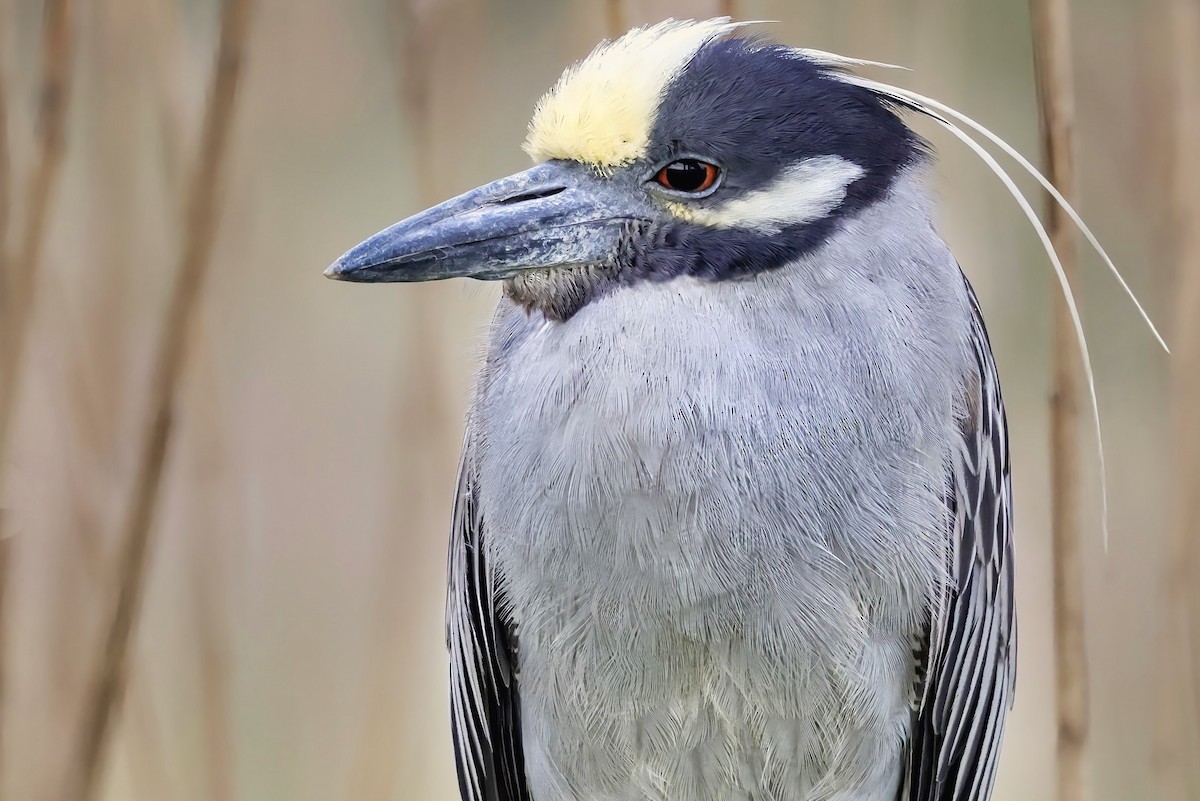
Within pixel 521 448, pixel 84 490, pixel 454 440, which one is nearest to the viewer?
pixel 521 448

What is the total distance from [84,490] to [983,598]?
4.14 feet

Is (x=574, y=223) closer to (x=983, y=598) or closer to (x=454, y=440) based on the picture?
(x=983, y=598)

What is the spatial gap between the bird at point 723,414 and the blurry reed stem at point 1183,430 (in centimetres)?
35

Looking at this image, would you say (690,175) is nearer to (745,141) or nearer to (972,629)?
(745,141)

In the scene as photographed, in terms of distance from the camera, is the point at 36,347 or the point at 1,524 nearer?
the point at 1,524

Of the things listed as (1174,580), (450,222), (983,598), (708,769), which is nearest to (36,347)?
(450,222)

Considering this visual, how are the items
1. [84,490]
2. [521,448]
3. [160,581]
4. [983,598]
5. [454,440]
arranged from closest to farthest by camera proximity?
[521,448]
[983,598]
[84,490]
[454,440]
[160,581]

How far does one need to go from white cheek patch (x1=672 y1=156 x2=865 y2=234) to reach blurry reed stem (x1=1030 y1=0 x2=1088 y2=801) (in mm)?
230

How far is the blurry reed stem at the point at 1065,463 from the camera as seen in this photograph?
132 centimetres

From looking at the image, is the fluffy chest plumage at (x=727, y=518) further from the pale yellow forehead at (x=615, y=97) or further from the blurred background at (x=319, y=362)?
the blurred background at (x=319, y=362)

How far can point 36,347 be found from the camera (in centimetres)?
182

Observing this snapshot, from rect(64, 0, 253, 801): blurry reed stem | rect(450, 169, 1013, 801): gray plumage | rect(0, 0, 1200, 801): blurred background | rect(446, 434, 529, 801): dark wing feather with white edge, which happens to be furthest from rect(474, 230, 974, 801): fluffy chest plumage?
rect(64, 0, 253, 801): blurry reed stem

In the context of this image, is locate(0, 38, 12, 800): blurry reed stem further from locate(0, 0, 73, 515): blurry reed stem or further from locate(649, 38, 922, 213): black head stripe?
locate(649, 38, 922, 213): black head stripe

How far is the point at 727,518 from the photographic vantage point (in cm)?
134
